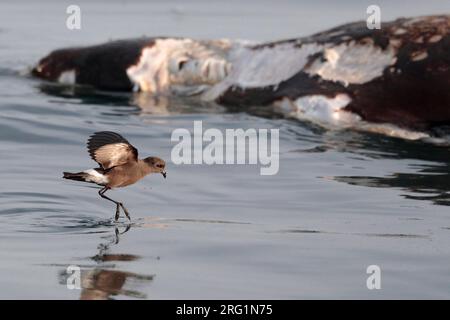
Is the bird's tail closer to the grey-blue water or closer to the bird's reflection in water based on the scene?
the grey-blue water

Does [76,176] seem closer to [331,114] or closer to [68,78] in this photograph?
[331,114]

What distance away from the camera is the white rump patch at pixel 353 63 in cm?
890

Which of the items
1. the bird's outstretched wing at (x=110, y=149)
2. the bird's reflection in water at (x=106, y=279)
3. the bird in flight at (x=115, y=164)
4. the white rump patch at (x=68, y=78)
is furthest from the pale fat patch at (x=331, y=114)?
the bird's reflection in water at (x=106, y=279)

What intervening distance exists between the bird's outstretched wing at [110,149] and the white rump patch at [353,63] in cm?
328

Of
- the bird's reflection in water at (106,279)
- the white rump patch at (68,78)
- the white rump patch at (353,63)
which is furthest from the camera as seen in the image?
the white rump patch at (68,78)

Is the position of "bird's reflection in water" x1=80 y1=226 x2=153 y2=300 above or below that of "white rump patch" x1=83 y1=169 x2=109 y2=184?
below

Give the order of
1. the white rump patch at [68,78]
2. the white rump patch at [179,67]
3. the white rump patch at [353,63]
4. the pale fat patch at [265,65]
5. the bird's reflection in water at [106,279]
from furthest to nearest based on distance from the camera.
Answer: the white rump patch at [68,78] → the white rump patch at [179,67] → the pale fat patch at [265,65] → the white rump patch at [353,63] → the bird's reflection in water at [106,279]

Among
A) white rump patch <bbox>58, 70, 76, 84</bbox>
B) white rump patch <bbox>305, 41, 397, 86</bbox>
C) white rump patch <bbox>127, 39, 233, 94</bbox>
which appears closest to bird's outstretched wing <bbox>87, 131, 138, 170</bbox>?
white rump patch <bbox>305, 41, 397, 86</bbox>

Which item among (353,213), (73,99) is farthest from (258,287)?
(73,99)

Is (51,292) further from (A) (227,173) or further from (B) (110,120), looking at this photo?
(B) (110,120)

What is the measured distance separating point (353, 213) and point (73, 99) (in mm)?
3935

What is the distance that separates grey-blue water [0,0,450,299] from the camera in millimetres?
4956

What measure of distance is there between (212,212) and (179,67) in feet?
13.1

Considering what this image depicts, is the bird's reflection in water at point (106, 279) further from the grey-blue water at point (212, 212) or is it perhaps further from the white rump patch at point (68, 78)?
the white rump patch at point (68, 78)
